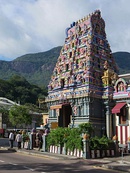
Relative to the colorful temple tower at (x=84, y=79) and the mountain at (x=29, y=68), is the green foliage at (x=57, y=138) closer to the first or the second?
the colorful temple tower at (x=84, y=79)

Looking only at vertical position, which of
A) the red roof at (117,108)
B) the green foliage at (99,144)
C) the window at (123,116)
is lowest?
the green foliage at (99,144)

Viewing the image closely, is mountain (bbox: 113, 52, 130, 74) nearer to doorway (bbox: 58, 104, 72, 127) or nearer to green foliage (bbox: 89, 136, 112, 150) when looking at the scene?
doorway (bbox: 58, 104, 72, 127)

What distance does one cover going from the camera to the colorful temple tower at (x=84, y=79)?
28.6 m

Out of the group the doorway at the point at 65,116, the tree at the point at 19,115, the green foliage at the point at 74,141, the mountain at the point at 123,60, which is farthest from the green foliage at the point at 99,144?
the mountain at the point at 123,60

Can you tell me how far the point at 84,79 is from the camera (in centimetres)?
2916

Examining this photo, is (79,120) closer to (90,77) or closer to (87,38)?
(90,77)

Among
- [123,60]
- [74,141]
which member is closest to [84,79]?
[74,141]

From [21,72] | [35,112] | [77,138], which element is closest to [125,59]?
[21,72]

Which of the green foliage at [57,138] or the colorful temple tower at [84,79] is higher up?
the colorful temple tower at [84,79]

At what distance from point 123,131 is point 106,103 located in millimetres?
3178

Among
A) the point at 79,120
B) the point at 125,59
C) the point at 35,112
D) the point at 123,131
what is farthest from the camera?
the point at 125,59

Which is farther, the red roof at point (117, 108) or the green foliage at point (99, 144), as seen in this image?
the red roof at point (117, 108)

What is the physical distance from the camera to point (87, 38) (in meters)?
30.5

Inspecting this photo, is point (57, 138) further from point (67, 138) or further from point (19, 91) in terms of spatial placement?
point (19, 91)
